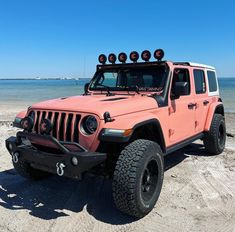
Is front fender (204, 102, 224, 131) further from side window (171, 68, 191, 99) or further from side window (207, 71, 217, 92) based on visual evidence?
side window (171, 68, 191, 99)

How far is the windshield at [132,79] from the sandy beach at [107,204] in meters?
1.60

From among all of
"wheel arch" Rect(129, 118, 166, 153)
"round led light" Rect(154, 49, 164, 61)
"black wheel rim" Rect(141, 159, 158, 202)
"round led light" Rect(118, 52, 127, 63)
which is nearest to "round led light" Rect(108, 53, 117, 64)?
"round led light" Rect(118, 52, 127, 63)

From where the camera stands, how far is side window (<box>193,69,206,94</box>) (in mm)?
6257

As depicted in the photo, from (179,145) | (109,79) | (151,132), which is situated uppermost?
(109,79)

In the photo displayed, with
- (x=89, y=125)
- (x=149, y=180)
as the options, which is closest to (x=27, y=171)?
(x=89, y=125)

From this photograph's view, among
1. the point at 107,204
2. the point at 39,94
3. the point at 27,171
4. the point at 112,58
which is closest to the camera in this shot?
the point at 107,204

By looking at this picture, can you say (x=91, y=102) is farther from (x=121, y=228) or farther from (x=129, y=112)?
(x=121, y=228)

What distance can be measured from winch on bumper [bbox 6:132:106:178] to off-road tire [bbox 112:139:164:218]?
0.28 meters

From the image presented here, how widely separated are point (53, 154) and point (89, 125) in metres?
0.57

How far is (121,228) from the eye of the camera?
3744 mm

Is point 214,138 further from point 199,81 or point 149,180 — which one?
point 149,180

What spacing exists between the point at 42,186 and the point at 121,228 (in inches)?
72.9

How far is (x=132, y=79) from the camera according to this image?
5672 mm

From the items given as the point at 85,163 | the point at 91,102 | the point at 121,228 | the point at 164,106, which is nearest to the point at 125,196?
the point at 121,228
